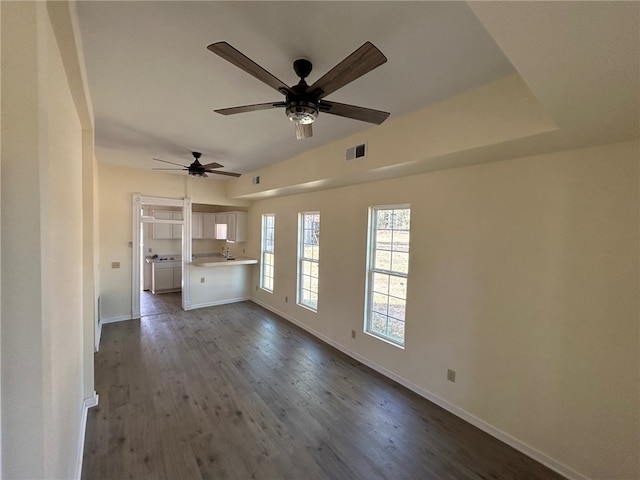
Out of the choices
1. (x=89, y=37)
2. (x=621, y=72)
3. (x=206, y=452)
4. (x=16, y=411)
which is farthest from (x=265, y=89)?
(x=206, y=452)

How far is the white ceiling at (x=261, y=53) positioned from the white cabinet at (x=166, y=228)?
4.51 m

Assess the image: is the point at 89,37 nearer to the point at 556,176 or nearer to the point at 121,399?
the point at 121,399

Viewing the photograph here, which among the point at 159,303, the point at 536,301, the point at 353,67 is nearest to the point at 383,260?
the point at 536,301

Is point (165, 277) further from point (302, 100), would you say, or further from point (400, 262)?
point (302, 100)

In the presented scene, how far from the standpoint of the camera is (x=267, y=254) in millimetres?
6129

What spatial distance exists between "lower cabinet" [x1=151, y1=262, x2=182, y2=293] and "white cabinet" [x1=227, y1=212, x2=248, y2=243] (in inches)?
82.7

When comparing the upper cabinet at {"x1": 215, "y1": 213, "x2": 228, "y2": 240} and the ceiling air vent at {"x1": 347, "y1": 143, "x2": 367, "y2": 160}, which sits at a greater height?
the ceiling air vent at {"x1": 347, "y1": 143, "x2": 367, "y2": 160}

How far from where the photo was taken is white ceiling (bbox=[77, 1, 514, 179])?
138 centimetres

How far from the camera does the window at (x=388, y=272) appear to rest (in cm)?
326

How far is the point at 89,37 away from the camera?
157 centimetres

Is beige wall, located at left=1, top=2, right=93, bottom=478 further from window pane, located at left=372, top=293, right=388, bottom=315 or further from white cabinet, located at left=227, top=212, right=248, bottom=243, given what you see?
white cabinet, located at left=227, top=212, right=248, bottom=243

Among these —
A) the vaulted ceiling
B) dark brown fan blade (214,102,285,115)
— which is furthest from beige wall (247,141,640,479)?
dark brown fan blade (214,102,285,115)

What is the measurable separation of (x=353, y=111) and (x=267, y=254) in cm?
469

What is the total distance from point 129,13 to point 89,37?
385mm
